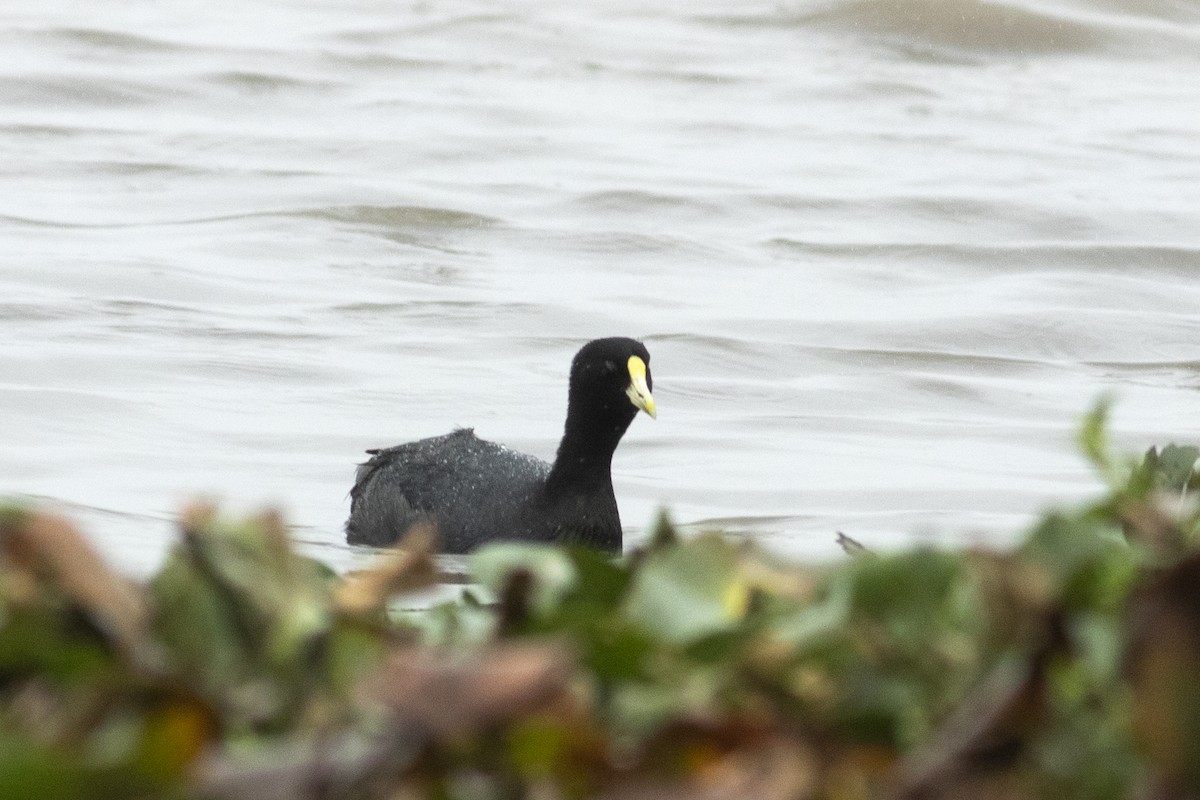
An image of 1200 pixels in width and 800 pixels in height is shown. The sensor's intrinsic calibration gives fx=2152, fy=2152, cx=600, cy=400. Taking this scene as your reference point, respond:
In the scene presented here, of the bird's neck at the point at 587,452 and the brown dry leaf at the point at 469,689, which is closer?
the brown dry leaf at the point at 469,689

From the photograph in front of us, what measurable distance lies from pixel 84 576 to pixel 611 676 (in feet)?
1.10

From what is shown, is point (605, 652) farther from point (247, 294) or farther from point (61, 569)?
point (247, 294)

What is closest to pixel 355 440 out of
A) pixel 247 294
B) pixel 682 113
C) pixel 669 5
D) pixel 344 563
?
pixel 344 563

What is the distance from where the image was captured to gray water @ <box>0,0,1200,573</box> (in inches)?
349

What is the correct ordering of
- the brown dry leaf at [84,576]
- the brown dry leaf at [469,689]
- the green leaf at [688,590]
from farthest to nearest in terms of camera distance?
1. the green leaf at [688,590]
2. the brown dry leaf at [84,576]
3. the brown dry leaf at [469,689]

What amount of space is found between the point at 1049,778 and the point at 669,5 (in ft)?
70.7

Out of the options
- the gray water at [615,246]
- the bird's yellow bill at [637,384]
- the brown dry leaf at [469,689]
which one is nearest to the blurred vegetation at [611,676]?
the brown dry leaf at [469,689]

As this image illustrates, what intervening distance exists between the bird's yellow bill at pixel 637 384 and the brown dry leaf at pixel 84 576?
6.18 meters

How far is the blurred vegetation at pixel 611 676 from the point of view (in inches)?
45.8

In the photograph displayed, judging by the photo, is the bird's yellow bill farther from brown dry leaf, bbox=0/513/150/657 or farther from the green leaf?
brown dry leaf, bbox=0/513/150/657

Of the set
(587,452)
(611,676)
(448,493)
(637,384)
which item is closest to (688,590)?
(611,676)

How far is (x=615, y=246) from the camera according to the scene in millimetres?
13469

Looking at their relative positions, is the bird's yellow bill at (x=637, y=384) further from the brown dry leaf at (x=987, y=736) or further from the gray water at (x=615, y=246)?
the brown dry leaf at (x=987, y=736)

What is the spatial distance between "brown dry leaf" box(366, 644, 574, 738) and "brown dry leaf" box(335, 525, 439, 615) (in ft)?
0.64
